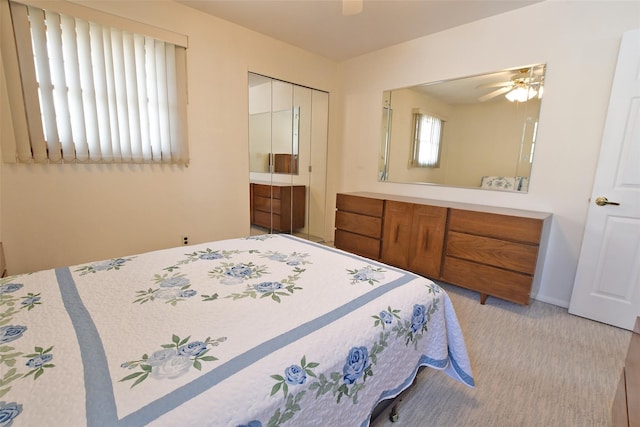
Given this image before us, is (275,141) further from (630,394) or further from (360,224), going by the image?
(630,394)

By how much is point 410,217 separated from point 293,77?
2.18 meters

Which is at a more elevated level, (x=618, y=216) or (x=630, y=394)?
(x=618, y=216)

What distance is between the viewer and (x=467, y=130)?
287 centimetres

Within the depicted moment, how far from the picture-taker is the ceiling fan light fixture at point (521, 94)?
251 centimetres

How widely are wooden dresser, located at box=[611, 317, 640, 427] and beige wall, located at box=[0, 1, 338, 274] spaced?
119 inches

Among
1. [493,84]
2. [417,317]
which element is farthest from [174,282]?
[493,84]

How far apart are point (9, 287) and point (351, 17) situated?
3.07 m

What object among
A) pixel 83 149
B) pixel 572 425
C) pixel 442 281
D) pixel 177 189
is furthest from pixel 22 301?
pixel 442 281

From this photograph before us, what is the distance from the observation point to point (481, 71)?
9.05ft

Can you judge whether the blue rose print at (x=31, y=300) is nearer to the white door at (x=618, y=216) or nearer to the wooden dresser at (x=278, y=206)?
the wooden dresser at (x=278, y=206)

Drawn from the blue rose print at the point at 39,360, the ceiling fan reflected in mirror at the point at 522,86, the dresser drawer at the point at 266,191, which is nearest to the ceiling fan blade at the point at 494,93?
the ceiling fan reflected in mirror at the point at 522,86

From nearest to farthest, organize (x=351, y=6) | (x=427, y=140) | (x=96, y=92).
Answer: (x=351, y=6) → (x=96, y=92) → (x=427, y=140)

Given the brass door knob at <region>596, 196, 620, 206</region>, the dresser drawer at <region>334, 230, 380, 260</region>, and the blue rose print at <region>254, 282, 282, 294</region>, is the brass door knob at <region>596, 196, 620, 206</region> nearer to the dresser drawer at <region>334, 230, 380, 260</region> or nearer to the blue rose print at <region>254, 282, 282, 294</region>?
the dresser drawer at <region>334, 230, 380, 260</region>

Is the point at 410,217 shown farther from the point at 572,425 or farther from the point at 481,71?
the point at 572,425
